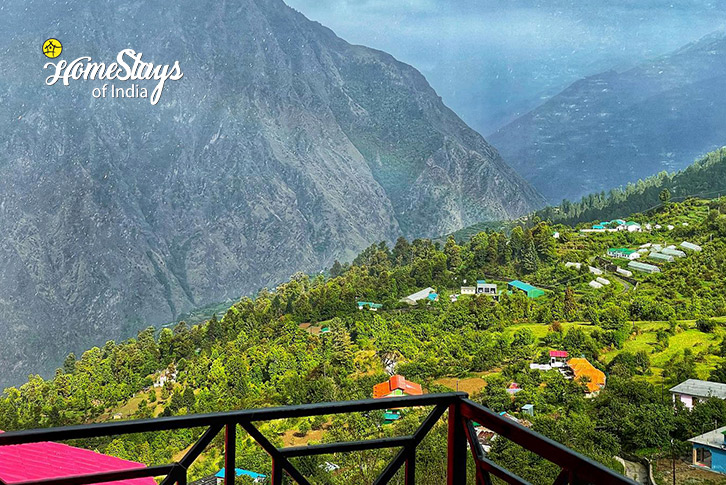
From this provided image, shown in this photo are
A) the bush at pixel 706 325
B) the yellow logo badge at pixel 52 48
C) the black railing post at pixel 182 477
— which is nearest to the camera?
the black railing post at pixel 182 477

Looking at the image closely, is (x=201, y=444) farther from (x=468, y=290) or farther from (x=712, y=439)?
(x=468, y=290)

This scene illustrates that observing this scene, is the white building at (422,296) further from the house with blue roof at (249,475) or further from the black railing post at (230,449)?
the black railing post at (230,449)

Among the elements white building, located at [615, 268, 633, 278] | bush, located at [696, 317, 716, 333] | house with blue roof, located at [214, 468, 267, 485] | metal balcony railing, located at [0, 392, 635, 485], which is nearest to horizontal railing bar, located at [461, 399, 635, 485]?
metal balcony railing, located at [0, 392, 635, 485]

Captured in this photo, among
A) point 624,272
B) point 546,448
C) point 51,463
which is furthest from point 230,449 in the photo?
point 624,272

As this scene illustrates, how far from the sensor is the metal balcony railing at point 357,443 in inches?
33.9

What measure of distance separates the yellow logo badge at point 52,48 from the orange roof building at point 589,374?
9471mm

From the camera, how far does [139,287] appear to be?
438 inches

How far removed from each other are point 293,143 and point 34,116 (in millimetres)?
4303

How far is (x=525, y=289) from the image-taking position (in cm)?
888

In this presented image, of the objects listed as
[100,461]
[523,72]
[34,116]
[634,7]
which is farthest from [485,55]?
[100,461]

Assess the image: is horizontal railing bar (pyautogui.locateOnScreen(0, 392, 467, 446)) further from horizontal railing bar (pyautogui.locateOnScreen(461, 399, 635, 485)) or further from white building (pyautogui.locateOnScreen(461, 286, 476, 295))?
white building (pyautogui.locateOnScreen(461, 286, 476, 295))

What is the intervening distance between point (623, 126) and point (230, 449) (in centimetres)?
1058

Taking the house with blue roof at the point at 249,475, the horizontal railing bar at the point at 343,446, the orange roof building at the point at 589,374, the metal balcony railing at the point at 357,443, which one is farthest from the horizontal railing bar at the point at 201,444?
the orange roof building at the point at 589,374

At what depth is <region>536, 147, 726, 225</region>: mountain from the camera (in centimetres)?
867
